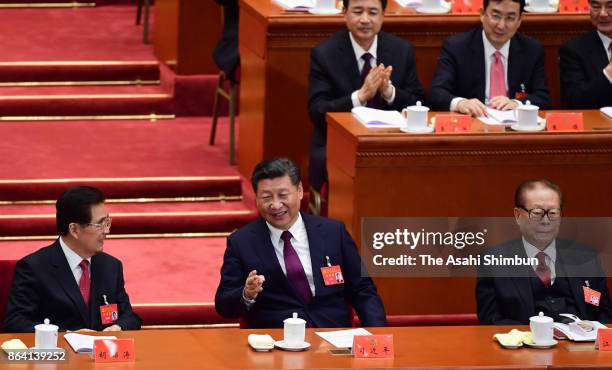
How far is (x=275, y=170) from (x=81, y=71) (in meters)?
3.26

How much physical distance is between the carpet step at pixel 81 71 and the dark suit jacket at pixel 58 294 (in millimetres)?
3181

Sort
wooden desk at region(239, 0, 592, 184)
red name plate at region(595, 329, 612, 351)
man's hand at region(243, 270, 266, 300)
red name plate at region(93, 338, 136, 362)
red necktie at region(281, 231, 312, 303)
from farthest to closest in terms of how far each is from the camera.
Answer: wooden desk at region(239, 0, 592, 184)
red necktie at region(281, 231, 312, 303)
man's hand at region(243, 270, 266, 300)
red name plate at region(595, 329, 612, 351)
red name plate at region(93, 338, 136, 362)

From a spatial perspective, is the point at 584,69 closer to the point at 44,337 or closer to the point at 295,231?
the point at 295,231

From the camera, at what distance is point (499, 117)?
5.64 m

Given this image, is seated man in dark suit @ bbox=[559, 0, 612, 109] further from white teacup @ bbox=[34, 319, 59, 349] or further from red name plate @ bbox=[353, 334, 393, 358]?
white teacup @ bbox=[34, 319, 59, 349]

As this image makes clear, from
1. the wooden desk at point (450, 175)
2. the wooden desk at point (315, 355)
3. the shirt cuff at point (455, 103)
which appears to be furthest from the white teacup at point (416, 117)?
the wooden desk at point (315, 355)

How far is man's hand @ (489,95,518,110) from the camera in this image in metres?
5.74

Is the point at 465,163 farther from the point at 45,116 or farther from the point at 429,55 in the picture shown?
the point at 45,116

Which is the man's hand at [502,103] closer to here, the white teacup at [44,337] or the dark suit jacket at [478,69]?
the dark suit jacket at [478,69]

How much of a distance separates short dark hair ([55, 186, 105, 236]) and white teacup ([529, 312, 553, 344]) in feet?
4.54

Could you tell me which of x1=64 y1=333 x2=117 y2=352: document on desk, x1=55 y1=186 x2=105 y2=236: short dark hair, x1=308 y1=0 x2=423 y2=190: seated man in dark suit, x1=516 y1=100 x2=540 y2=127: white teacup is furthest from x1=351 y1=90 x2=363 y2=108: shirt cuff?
x1=64 y1=333 x2=117 y2=352: document on desk

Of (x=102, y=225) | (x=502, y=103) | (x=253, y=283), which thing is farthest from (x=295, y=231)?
(x=502, y=103)

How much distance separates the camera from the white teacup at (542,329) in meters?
4.18

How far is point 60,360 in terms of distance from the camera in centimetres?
395
